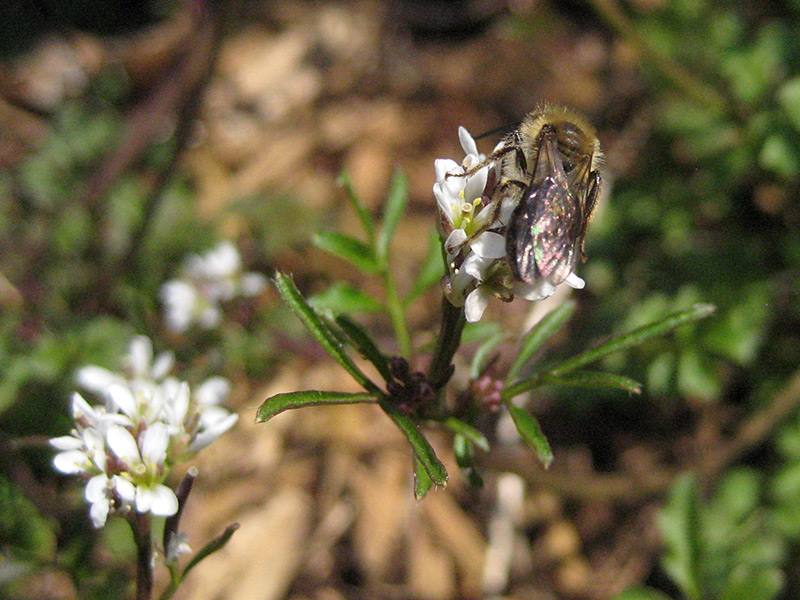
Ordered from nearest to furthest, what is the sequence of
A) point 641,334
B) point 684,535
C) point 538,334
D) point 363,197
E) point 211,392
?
point 641,334
point 538,334
point 211,392
point 684,535
point 363,197

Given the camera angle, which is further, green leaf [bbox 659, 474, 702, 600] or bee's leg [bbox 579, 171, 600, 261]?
green leaf [bbox 659, 474, 702, 600]

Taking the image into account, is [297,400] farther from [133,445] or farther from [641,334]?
[641,334]

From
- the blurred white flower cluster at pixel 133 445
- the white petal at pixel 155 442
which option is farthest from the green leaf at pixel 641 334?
the white petal at pixel 155 442

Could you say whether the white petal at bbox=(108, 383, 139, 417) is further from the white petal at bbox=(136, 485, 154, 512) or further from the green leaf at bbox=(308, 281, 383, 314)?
the green leaf at bbox=(308, 281, 383, 314)

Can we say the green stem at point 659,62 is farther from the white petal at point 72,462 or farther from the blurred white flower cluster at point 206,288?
the white petal at point 72,462

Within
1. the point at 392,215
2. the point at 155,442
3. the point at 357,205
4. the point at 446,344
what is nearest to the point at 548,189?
the point at 446,344

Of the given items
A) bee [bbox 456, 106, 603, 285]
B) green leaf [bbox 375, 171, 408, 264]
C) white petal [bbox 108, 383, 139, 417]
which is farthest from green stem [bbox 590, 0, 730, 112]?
white petal [bbox 108, 383, 139, 417]

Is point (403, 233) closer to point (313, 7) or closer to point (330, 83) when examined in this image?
point (330, 83)
